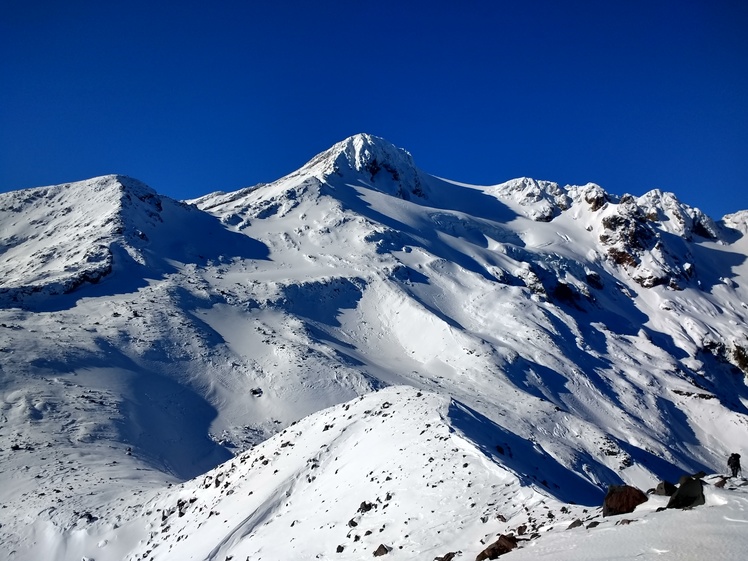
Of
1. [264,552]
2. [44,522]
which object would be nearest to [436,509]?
[264,552]

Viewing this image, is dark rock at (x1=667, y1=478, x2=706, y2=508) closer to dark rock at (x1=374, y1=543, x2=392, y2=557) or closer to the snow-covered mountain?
the snow-covered mountain

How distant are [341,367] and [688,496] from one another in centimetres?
3424

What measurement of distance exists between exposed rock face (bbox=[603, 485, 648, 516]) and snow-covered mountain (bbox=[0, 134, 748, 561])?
1378 mm

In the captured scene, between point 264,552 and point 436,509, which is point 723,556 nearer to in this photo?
point 436,509

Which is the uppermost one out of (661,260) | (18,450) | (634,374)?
(661,260)

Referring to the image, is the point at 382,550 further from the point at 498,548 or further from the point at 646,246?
the point at 646,246

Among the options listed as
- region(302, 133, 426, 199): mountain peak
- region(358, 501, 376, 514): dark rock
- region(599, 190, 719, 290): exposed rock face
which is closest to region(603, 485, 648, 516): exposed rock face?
region(358, 501, 376, 514): dark rock

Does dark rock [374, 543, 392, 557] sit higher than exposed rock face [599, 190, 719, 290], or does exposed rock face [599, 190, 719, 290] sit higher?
exposed rock face [599, 190, 719, 290]

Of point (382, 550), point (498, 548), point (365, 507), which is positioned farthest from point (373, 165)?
point (498, 548)

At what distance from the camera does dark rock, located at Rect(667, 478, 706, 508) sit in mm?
8664

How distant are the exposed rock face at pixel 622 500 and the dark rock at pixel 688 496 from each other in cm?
85

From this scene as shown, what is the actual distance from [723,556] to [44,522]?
22314 millimetres

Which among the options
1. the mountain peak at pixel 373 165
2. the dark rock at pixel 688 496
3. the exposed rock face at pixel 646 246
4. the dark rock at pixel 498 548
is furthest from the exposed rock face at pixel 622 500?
the mountain peak at pixel 373 165

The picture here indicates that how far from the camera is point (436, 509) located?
497 inches
